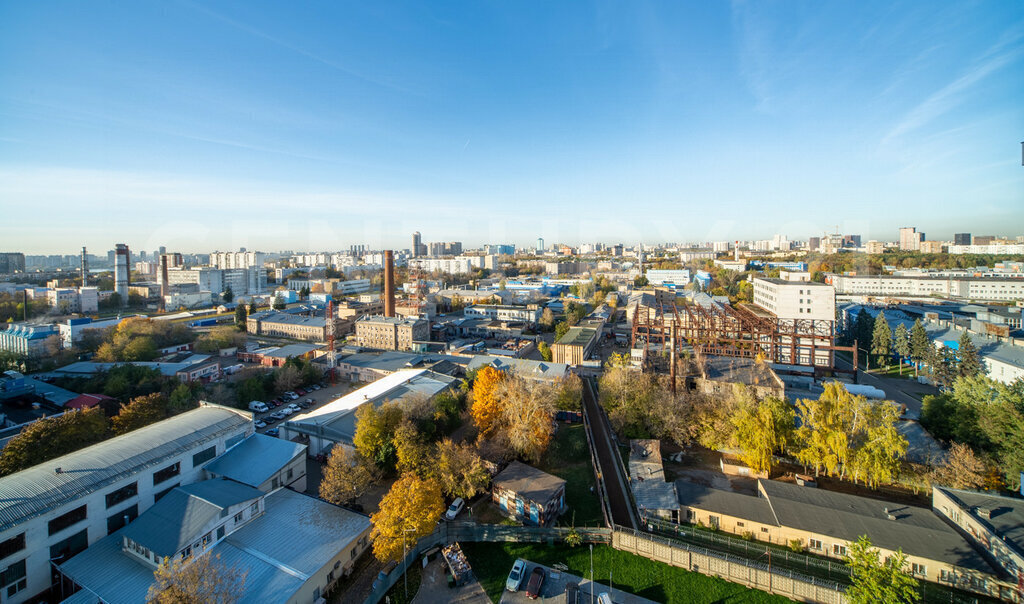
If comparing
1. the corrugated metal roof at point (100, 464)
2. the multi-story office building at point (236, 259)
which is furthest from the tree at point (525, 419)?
the multi-story office building at point (236, 259)

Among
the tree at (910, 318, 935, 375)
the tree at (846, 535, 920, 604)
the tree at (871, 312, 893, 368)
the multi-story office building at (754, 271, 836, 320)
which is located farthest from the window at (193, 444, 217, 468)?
the tree at (871, 312, 893, 368)

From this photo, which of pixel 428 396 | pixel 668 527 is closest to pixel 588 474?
pixel 668 527

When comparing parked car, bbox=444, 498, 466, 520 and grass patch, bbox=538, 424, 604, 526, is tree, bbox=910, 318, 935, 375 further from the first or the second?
parked car, bbox=444, 498, 466, 520

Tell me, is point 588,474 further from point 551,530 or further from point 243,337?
point 243,337

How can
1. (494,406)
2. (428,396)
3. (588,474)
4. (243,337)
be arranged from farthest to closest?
(243,337), (428,396), (494,406), (588,474)

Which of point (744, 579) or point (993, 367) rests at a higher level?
point (993, 367)

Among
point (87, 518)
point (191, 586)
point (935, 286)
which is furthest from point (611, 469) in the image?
point (935, 286)
